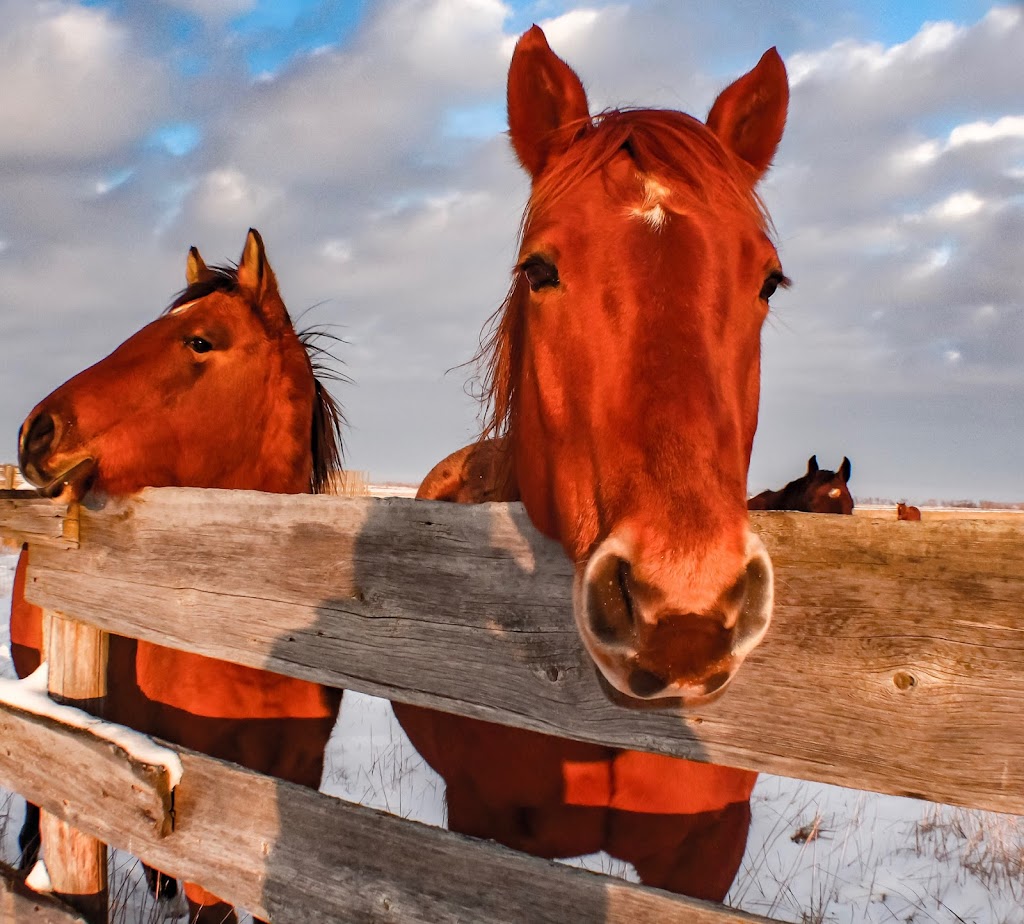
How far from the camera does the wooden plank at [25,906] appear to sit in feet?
7.57

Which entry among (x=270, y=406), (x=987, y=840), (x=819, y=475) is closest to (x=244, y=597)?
(x=270, y=406)

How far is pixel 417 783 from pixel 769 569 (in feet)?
14.6

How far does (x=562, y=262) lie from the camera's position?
63.9 inches

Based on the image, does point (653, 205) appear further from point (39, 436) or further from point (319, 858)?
point (39, 436)

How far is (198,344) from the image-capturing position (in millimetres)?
3600

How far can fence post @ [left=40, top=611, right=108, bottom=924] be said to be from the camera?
235 centimetres

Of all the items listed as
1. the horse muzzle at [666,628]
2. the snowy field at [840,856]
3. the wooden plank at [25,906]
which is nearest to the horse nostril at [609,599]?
the horse muzzle at [666,628]

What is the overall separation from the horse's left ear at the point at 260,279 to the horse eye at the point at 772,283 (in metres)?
3.03

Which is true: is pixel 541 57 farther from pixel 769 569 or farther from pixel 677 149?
pixel 769 569

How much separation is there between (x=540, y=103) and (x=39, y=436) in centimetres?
259

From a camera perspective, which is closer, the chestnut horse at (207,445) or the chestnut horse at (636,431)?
the chestnut horse at (636,431)

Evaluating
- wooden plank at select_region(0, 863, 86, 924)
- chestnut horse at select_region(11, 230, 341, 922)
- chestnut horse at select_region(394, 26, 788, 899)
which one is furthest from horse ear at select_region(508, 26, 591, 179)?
wooden plank at select_region(0, 863, 86, 924)

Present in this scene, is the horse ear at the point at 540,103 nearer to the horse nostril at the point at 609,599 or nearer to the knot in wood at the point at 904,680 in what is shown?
the horse nostril at the point at 609,599

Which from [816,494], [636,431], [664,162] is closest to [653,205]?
[664,162]
